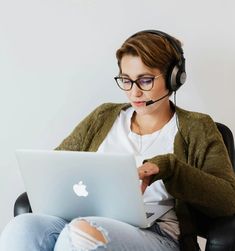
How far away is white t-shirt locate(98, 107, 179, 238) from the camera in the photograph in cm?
145

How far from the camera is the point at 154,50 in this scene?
144cm

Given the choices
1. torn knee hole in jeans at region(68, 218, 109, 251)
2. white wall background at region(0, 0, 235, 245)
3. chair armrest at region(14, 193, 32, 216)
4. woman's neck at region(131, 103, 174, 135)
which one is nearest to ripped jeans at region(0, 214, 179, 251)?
torn knee hole in jeans at region(68, 218, 109, 251)

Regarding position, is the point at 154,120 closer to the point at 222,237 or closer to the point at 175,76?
the point at 175,76

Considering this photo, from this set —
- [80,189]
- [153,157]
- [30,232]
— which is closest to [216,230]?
[153,157]

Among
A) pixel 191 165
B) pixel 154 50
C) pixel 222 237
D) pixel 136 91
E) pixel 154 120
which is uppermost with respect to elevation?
pixel 154 50

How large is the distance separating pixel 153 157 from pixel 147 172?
0.11 metres

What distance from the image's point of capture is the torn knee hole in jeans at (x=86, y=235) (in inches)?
43.3

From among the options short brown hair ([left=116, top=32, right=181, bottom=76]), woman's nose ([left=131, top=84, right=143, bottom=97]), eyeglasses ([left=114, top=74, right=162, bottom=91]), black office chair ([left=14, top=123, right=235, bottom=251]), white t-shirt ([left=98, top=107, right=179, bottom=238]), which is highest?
short brown hair ([left=116, top=32, right=181, bottom=76])

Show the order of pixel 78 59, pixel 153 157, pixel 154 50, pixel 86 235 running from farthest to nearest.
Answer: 1. pixel 78 59
2. pixel 154 50
3. pixel 153 157
4. pixel 86 235

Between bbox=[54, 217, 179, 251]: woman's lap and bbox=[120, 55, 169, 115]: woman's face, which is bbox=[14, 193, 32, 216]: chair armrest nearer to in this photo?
bbox=[54, 217, 179, 251]: woman's lap

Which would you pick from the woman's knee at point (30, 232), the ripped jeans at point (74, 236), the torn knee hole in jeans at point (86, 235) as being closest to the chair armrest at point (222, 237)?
the ripped jeans at point (74, 236)

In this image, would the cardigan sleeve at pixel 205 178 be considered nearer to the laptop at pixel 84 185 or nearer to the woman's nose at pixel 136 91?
the laptop at pixel 84 185

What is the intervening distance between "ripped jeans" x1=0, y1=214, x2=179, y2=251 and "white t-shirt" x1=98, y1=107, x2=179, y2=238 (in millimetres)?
146

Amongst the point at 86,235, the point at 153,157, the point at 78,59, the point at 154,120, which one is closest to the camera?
the point at 86,235
